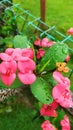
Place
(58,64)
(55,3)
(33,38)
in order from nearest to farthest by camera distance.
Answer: (58,64)
(33,38)
(55,3)

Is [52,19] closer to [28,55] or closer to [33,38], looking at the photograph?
[33,38]

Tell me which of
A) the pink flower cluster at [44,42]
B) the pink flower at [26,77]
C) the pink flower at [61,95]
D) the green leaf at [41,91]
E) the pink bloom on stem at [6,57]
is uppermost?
the pink bloom on stem at [6,57]

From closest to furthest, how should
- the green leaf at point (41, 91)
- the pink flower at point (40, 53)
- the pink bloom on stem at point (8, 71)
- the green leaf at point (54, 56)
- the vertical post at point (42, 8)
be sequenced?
the pink bloom on stem at point (8, 71) < the green leaf at point (41, 91) < the green leaf at point (54, 56) < the pink flower at point (40, 53) < the vertical post at point (42, 8)

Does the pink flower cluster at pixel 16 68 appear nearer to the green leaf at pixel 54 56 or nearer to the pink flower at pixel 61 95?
the pink flower at pixel 61 95

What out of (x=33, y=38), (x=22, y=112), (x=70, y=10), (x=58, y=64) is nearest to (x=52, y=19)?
(x=70, y=10)

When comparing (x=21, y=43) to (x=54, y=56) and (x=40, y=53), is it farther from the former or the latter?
(x=40, y=53)

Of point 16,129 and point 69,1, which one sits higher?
point 69,1

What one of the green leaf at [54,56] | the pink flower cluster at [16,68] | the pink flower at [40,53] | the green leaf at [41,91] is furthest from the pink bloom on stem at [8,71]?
the pink flower at [40,53]

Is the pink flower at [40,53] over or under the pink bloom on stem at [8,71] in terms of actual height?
under

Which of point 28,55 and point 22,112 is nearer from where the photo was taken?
point 28,55
